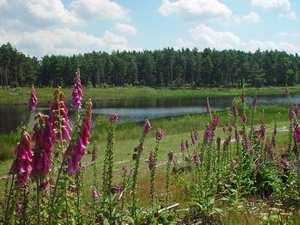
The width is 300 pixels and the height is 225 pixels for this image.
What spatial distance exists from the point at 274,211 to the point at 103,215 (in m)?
2.92

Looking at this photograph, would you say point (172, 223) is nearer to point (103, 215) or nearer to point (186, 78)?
point (103, 215)

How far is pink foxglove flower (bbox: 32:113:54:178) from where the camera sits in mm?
3963

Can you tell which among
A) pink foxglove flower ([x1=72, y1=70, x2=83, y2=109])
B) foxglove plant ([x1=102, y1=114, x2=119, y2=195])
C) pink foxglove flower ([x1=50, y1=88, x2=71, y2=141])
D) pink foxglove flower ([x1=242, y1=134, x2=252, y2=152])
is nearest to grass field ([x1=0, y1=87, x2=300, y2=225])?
foxglove plant ([x1=102, y1=114, x2=119, y2=195])

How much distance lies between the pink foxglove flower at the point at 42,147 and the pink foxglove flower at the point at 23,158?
76 millimetres

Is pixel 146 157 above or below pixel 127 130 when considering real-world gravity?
above

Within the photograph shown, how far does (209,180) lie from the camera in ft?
29.3

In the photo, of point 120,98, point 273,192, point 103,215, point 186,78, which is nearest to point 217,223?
point 103,215

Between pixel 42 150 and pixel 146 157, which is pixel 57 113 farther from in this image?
pixel 146 157

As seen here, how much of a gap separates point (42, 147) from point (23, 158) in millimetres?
193

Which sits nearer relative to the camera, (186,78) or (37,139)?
(37,139)

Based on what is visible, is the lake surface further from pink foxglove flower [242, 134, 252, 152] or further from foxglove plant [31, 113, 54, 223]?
foxglove plant [31, 113, 54, 223]

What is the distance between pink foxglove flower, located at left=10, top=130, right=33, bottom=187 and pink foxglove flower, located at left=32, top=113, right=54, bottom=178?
0.25 ft

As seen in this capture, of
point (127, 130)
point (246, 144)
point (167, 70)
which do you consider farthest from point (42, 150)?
point (167, 70)

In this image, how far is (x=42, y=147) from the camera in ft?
13.3
